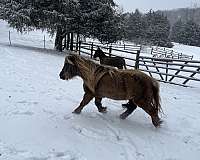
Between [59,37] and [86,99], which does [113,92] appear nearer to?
[86,99]

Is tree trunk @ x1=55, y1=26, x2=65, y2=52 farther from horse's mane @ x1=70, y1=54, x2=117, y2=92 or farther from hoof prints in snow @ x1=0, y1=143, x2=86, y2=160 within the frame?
hoof prints in snow @ x1=0, y1=143, x2=86, y2=160

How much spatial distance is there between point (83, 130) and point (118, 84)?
1053 mm

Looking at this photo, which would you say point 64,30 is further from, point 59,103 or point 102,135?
point 102,135

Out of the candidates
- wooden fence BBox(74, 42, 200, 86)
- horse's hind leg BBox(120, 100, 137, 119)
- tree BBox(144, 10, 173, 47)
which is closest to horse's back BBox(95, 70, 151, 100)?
horse's hind leg BBox(120, 100, 137, 119)

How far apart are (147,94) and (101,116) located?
3.69 ft

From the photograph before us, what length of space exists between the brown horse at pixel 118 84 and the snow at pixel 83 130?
0.36 metres

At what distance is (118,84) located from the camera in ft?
17.7

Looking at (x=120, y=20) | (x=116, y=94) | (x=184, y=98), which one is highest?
(x=120, y=20)

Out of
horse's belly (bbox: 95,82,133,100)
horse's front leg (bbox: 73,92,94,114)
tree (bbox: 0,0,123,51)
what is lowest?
horse's front leg (bbox: 73,92,94,114)

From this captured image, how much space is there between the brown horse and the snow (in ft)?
1.20

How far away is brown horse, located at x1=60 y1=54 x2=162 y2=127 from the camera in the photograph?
5.32m

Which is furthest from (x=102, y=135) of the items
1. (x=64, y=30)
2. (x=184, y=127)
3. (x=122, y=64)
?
(x=64, y=30)

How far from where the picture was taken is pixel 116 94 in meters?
5.45

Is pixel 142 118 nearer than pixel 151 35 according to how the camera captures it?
Yes
